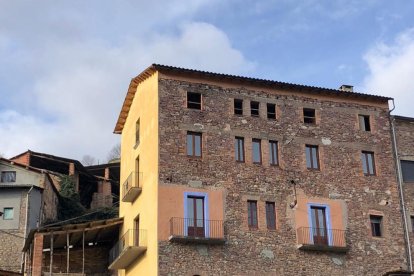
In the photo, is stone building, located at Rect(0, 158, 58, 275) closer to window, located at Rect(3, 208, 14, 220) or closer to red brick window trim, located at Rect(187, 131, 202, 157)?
window, located at Rect(3, 208, 14, 220)

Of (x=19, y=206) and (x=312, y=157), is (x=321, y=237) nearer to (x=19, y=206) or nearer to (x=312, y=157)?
(x=312, y=157)

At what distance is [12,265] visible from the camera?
141ft

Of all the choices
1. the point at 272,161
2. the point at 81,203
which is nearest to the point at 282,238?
the point at 272,161

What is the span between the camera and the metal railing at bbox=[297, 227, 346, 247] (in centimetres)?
2980

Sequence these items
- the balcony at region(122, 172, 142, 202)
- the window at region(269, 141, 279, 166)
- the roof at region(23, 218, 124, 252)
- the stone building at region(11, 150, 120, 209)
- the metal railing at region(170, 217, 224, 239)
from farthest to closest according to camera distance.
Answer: the stone building at region(11, 150, 120, 209), the roof at region(23, 218, 124, 252), the balcony at region(122, 172, 142, 202), the window at region(269, 141, 279, 166), the metal railing at region(170, 217, 224, 239)

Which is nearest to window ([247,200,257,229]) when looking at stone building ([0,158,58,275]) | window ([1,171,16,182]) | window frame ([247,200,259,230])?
window frame ([247,200,259,230])

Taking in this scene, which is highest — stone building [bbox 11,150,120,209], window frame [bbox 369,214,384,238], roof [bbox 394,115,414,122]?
stone building [bbox 11,150,120,209]

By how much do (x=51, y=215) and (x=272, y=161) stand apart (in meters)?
24.1

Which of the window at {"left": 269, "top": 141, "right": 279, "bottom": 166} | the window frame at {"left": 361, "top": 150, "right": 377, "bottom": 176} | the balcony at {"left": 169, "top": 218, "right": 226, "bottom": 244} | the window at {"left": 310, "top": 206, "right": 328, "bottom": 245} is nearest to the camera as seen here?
the balcony at {"left": 169, "top": 218, "right": 226, "bottom": 244}

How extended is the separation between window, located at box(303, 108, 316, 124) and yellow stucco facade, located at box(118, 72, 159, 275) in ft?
25.8

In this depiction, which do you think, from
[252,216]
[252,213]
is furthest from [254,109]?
[252,216]

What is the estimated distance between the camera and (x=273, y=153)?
3134 cm

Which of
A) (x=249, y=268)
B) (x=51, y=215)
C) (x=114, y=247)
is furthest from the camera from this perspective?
(x=51, y=215)

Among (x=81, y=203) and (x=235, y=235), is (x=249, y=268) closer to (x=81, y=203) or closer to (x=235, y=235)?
(x=235, y=235)
